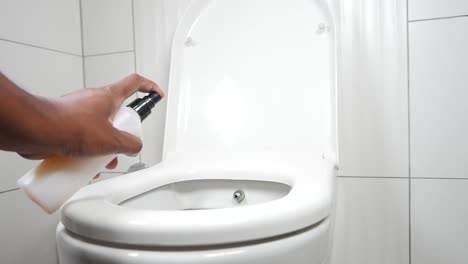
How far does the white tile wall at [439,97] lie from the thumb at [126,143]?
61 cm

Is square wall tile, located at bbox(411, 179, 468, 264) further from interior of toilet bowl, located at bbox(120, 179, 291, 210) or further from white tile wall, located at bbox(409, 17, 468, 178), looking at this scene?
interior of toilet bowl, located at bbox(120, 179, 291, 210)

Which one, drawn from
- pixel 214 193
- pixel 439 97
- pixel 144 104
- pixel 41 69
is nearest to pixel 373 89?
pixel 439 97

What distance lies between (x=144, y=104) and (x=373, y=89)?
1.69 ft

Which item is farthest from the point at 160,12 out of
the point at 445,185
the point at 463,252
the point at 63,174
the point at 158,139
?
the point at 463,252

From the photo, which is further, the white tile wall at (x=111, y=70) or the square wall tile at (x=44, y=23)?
the white tile wall at (x=111, y=70)

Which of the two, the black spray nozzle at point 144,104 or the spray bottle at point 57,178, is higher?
the black spray nozzle at point 144,104

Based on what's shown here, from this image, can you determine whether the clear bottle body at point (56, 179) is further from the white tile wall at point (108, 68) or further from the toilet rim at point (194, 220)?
the white tile wall at point (108, 68)

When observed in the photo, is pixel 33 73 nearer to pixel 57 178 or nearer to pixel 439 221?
pixel 57 178

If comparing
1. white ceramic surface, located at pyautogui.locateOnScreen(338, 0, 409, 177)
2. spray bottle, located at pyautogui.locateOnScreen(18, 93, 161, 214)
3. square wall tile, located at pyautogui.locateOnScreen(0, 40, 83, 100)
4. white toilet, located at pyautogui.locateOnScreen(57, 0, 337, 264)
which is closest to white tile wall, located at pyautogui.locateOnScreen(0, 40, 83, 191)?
square wall tile, located at pyautogui.locateOnScreen(0, 40, 83, 100)

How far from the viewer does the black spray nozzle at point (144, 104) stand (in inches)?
16.8

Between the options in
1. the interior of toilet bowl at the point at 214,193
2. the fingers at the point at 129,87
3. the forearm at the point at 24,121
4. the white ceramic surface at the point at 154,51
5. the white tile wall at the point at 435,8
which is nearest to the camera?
the forearm at the point at 24,121

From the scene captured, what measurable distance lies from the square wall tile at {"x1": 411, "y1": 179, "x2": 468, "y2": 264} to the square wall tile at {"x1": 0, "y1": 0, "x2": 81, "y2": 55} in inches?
36.2

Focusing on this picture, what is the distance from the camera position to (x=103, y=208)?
0.36 m

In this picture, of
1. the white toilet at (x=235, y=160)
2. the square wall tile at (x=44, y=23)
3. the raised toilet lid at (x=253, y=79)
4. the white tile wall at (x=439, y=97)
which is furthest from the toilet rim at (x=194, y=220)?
the square wall tile at (x=44, y=23)
